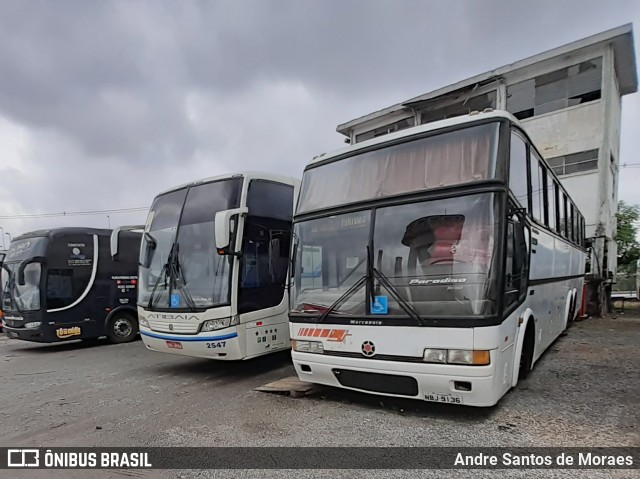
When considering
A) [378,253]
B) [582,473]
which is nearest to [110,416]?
[378,253]

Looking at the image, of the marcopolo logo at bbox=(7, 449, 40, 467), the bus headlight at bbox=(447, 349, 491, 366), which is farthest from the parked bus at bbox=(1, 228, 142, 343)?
the bus headlight at bbox=(447, 349, 491, 366)

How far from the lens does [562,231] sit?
7621 mm

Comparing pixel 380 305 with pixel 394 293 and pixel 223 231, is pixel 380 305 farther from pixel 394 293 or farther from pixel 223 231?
pixel 223 231

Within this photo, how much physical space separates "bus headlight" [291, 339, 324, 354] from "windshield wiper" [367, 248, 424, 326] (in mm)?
904

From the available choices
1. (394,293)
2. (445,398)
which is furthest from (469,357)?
(394,293)

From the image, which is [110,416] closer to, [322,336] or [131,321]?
[322,336]

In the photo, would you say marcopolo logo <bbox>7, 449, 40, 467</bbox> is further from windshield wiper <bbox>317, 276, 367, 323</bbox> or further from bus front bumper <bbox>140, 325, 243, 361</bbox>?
windshield wiper <bbox>317, 276, 367, 323</bbox>

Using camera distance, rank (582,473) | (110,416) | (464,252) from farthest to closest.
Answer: (110,416) → (464,252) → (582,473)

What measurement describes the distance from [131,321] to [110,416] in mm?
6787

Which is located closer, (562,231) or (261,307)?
(261,307)

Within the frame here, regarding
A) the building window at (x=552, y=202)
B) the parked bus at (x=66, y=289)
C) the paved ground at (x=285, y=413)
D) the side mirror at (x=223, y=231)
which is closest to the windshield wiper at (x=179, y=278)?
the side mirror at (x=223, y=231)

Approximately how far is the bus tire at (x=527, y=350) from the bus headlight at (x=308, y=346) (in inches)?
98.1

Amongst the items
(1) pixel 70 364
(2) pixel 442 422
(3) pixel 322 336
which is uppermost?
(3) pixel 322 336

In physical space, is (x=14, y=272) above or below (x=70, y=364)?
above
